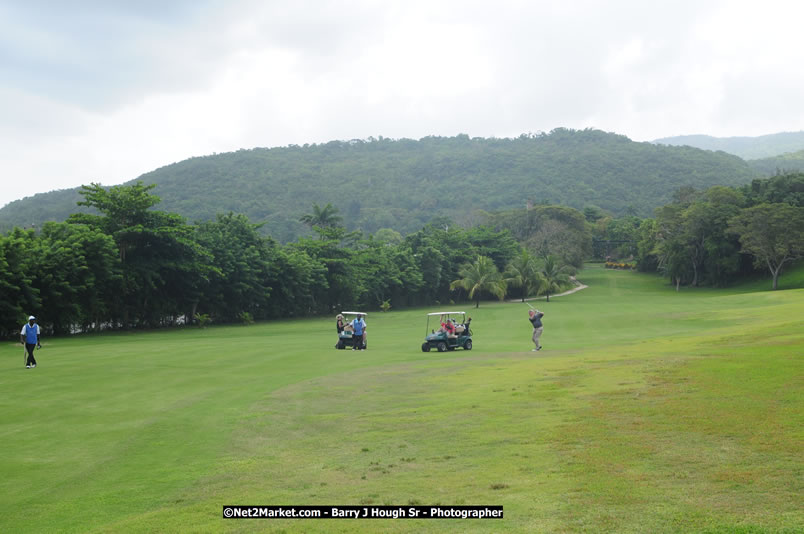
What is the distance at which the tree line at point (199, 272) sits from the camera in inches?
1571

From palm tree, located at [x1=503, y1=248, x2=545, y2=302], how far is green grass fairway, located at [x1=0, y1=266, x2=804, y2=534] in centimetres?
5793

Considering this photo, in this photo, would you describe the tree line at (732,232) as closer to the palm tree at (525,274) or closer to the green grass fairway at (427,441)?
the palm tree at (525,274)

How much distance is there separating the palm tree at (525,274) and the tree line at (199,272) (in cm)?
14

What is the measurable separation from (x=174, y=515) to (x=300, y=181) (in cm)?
18603

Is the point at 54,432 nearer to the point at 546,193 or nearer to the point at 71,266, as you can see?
the point at 71,266

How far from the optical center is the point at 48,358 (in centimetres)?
2745

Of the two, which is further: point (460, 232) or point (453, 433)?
point (460, 232)

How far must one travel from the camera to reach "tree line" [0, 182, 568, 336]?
39.9 meters

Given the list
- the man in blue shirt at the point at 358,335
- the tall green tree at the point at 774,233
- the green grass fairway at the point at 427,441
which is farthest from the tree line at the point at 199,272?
the tall green tree at the point at 774,233

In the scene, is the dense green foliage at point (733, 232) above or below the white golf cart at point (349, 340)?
above

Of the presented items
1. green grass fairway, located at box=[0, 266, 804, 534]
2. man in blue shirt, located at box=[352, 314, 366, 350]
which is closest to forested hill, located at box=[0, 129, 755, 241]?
man in blue shirt, located at box=[352, 314, 366, 350]

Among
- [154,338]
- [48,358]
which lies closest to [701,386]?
[48,358]

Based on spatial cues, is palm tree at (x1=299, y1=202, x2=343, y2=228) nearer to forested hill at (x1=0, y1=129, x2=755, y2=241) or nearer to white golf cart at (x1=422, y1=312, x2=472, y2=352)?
forested hill at (x1=0, y1=129, x2=755, y2=241)

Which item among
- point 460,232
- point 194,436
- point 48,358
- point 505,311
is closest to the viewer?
point 194,436
